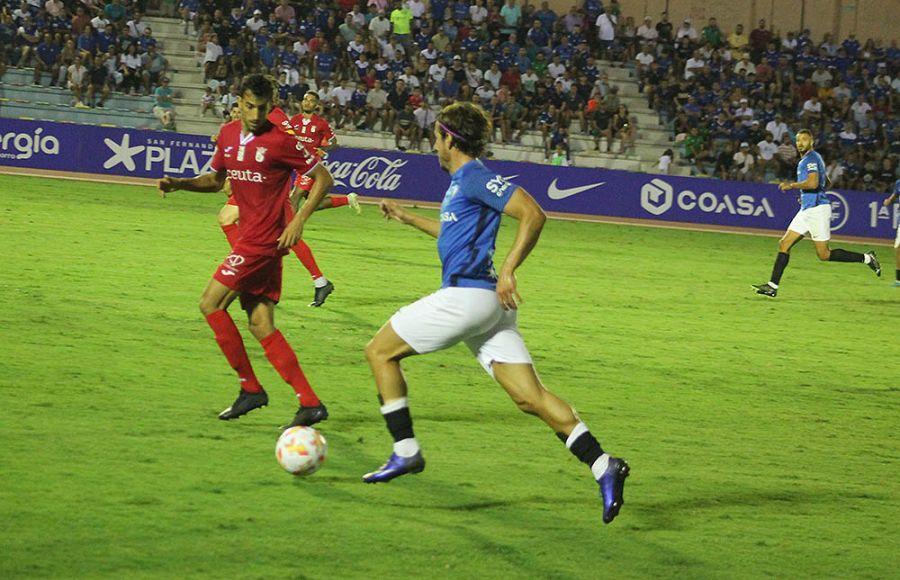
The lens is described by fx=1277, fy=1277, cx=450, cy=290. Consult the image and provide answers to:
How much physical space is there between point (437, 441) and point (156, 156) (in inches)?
836

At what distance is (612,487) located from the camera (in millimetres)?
6539

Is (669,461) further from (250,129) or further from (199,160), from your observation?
(199,160)

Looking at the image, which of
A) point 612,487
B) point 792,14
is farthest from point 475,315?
point 792,14

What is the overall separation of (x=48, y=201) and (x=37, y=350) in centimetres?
1243

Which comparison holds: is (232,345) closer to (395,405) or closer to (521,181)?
(395,405)

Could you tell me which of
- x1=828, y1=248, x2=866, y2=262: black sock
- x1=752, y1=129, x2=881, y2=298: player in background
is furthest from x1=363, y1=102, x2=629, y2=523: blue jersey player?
x1=828, y1=248, x2=866, y2=262: black sock

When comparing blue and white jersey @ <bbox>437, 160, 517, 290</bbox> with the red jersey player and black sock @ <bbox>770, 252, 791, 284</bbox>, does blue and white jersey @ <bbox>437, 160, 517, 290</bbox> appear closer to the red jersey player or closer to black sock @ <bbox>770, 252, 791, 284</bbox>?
the red jersey player

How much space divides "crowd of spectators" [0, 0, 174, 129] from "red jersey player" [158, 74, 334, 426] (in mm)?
21887

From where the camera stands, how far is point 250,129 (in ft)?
27.1

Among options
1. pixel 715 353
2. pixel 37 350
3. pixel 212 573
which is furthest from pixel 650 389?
pixel 212 573

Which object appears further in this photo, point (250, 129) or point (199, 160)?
point (199, 160)

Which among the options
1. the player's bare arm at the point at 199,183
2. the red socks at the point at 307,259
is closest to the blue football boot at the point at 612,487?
the player's bare arm at the point at 199,183

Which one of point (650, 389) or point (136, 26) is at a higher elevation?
point (136, 26)

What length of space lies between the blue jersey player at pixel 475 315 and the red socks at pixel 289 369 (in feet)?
4.33
